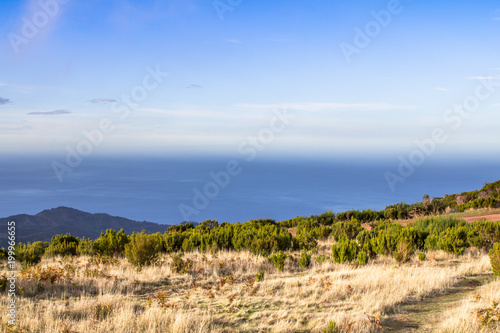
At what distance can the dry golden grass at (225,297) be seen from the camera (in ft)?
14.5

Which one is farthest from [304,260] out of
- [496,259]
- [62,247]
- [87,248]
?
[62,247]

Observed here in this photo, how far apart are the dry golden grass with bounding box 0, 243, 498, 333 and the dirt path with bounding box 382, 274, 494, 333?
163mm

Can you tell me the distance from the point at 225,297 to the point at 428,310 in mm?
3361

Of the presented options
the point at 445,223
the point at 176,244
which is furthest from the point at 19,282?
the point at 445,223

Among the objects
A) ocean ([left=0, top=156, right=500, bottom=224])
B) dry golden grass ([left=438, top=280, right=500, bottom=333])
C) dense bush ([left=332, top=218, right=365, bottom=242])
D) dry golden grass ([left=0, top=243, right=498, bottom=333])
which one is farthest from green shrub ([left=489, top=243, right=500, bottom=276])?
ocean ([left=0, top=156, right=500, bottom=224])

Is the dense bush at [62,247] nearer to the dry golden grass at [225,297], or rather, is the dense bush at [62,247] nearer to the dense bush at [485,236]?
the dry golden grass at [225,297]

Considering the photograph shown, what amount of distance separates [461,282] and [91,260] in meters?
9.33

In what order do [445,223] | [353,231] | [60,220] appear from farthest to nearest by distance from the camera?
1. [60,220]
2. [353,231]
3. [445,223]

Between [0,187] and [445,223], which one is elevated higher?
[0,187]

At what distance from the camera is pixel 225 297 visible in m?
5.97

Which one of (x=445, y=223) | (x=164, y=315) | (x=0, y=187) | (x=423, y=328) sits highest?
(x=0, y=187)

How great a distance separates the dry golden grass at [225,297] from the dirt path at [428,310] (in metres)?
0.16

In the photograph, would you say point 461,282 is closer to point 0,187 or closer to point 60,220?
point 60,220

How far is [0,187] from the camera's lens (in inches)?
4011
